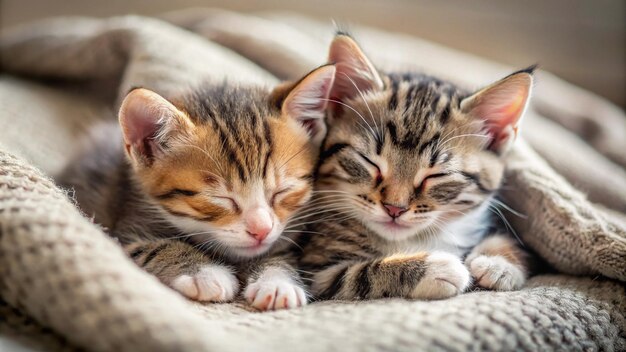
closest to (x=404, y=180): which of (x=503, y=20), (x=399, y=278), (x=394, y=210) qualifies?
(x=394, y=210)

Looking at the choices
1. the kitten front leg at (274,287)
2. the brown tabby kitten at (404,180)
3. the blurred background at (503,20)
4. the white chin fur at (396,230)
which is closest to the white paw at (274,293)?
the kitten front leg at (274,287)

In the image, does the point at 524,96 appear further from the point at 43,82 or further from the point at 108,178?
the point at 43,82

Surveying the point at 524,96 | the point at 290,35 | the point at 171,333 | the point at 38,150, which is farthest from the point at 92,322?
the point at 290,35

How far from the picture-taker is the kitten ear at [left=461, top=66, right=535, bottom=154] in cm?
120

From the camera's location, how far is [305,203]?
4.06 ft

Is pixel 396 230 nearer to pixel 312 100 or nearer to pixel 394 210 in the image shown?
pixel 394 210

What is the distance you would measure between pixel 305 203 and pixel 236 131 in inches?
8.8

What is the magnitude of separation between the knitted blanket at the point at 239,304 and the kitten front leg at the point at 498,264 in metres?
0.05

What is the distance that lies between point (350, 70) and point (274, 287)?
0.54m

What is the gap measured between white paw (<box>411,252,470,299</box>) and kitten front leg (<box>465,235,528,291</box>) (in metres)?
0.09

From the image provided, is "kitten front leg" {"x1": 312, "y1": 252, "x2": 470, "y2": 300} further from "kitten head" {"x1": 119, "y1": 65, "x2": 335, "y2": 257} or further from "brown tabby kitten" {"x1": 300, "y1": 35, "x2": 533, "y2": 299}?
"kitten head" {"x1": 119, "y1": 65, "x2": 335, "y2": 257}

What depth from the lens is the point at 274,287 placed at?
1.06 m

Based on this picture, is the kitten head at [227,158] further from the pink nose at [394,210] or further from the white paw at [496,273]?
the white paw at [496,273]

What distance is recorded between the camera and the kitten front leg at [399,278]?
3.43 feet
